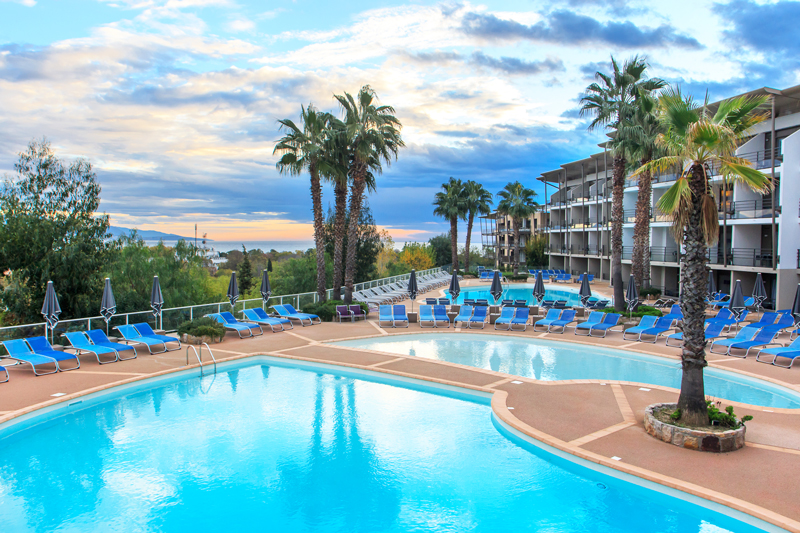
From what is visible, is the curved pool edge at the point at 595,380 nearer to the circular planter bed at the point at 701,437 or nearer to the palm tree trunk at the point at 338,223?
the circular planter bed at the point at 701,437

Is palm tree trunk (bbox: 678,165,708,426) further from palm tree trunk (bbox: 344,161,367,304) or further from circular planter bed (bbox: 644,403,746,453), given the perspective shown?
palm tree trunk (bbox: 344,161,367,304)

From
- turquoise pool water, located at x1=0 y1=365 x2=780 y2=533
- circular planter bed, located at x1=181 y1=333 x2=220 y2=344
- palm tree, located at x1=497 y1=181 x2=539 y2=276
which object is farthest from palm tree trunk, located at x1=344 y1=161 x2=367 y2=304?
palm tree, located at x1=497 y1=181 x2=539 y2=276

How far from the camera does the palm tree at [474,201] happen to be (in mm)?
45969

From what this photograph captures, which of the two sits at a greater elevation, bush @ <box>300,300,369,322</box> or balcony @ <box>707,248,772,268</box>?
balcony @ <box>707,248,772,268</box>

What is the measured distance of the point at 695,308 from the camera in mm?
7098

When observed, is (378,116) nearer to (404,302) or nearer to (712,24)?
(404,302)

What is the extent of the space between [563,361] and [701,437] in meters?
6.20

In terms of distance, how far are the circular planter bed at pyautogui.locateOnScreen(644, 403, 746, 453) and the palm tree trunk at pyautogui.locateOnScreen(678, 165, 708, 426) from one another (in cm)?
30

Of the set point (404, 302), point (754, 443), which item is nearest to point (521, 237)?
point (404, 302)

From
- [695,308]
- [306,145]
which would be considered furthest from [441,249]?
[695,308]

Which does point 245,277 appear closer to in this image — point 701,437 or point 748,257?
point 748,257

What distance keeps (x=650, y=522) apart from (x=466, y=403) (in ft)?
14.2

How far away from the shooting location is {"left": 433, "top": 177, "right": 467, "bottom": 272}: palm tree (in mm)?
45438

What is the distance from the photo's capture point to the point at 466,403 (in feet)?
31.0
